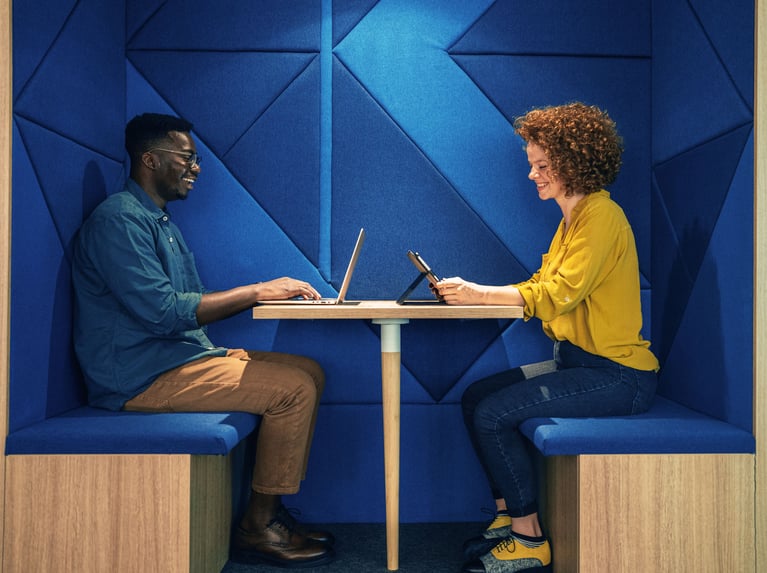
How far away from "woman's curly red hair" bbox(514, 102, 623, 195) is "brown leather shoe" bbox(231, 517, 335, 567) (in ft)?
4.98

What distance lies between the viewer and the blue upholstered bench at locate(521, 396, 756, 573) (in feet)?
6.31

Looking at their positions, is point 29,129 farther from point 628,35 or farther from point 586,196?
point 628,35

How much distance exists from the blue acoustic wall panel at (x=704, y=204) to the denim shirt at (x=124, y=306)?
66.6 inches

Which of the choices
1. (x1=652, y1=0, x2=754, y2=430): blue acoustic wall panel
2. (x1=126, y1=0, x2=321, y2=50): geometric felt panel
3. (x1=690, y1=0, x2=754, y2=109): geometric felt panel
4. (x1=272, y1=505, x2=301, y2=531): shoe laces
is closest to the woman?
(x1=652, y1=0, x2=754, y2=430): blue acoustic wall panel

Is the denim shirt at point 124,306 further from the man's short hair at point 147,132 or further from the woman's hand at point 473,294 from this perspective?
the woman's hand at point 473,294

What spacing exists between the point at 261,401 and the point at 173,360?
324 millimetres

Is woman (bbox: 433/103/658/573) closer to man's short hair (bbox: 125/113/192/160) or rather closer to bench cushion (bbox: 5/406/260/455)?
bench cushion (bbox: 5/406/260/455)

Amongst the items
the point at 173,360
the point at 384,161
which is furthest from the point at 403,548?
the point at 384,161

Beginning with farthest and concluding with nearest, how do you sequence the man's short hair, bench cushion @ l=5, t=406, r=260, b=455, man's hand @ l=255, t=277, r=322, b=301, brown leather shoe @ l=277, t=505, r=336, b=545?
the man's short hair
brown leather shoe @ l=277, t=505, r=336, b=545
man's hand @ l=255, t=277, r=322, b=301
bench cushion @ l=5, t=406, r=260, b=455

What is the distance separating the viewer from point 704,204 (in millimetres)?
2291

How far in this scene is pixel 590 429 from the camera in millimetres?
1936

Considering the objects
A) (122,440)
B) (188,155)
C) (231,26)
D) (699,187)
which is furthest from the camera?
(231,26)

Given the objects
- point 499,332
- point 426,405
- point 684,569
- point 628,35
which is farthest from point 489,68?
point 684,569

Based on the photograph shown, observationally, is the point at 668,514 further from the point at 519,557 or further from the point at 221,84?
the point at 221,84
